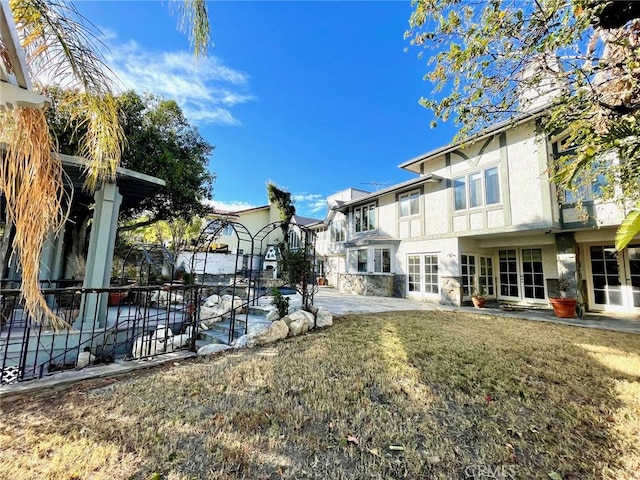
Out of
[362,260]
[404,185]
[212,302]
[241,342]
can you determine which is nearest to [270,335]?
[241,342]

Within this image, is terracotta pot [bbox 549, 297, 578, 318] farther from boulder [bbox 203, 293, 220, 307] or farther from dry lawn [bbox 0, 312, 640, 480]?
boulder [bbox 203, 293, 220, 307]

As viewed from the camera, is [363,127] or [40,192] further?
[363,127]

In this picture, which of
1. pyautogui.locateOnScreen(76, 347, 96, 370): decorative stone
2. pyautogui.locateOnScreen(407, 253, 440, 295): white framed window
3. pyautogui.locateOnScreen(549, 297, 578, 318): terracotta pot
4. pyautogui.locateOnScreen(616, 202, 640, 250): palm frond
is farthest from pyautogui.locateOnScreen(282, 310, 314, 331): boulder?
pyautogui.locateOnScreen(549, 297, 578, 318): terracotta pot

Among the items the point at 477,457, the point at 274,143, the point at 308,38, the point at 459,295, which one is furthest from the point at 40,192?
the point at 274,143

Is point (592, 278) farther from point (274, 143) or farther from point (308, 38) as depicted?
point (274, 143)

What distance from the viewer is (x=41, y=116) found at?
7.06 feet

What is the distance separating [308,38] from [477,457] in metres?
9.83

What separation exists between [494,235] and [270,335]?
32.6ft

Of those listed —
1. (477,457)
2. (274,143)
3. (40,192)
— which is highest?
(274,143)

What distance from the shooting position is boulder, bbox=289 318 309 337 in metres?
5.85

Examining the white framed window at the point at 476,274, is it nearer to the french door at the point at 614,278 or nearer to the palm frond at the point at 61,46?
the french door at the point at 614,278

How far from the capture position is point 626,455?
7.05 feet

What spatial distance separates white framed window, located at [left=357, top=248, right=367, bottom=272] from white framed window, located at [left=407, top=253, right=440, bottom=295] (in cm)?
271

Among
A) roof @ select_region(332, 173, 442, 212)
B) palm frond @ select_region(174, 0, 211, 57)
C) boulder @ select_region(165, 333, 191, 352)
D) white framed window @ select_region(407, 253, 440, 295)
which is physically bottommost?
boulder @ select_region(165, 333, 191, 352)
